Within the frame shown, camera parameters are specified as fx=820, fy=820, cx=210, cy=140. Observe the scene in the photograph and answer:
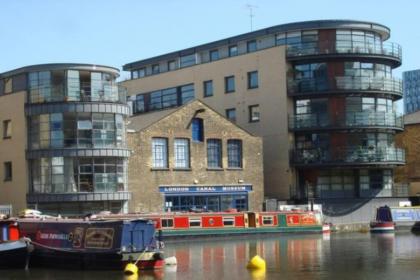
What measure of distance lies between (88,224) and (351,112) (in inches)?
1227

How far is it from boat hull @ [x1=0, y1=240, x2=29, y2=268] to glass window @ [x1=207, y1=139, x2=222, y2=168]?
2427 cm

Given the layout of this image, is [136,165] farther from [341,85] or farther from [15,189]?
[341,85]

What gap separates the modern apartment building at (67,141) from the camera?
48062 millimetres

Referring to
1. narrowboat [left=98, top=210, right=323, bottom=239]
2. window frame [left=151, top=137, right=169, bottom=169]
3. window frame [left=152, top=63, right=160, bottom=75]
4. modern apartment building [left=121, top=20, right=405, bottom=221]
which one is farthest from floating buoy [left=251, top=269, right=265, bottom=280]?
window frame [left=152, top=63, right=160, bottom=75]

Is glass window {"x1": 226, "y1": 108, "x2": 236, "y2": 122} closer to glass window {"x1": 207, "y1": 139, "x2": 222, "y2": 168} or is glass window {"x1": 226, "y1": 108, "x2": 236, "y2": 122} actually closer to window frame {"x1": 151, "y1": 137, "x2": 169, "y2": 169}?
glass window {"x1": 207, "y1": 139, "x2": 222, "y2": 168}

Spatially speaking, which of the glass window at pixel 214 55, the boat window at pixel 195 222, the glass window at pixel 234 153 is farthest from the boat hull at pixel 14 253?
the glass window at pixel 214 55

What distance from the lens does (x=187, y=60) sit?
68.2 m

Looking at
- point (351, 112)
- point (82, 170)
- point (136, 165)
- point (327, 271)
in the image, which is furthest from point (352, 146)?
point (327, 271)

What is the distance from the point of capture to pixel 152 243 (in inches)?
1244

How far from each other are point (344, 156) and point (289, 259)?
988 inches

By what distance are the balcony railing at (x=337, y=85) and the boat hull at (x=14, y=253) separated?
3082 centimetres

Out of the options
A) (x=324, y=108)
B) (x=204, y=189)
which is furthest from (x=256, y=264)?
(x=324, y=108)

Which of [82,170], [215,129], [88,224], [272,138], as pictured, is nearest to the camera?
[88,224]

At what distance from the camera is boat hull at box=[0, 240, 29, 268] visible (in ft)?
107
